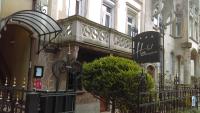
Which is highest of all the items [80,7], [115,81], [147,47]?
[80,7]

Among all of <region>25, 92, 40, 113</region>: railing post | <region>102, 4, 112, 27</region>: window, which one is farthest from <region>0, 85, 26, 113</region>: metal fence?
<region>102, 4, 112, 27</region>: window

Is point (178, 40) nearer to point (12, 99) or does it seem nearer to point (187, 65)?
point (187, 65)

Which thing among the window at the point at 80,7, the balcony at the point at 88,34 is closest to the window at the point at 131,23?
the balcony at the point at 88,34

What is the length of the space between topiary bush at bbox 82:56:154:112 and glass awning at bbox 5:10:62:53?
11.2 ft

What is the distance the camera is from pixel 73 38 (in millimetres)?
12016

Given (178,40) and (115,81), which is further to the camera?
(178,40)

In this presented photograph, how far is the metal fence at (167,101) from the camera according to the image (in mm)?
7973

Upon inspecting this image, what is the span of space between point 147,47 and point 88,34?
2.68 meters

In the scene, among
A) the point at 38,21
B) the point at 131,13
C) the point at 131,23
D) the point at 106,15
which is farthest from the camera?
the point at 131,23

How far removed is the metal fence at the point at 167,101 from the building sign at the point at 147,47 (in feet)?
7.60

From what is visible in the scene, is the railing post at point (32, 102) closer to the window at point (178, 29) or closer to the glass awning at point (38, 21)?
the glass awning at point (38, 21)

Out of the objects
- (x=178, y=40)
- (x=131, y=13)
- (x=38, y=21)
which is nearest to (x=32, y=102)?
(x=38, y=21)

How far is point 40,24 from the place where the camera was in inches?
471

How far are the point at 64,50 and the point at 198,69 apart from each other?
61.0 ft
